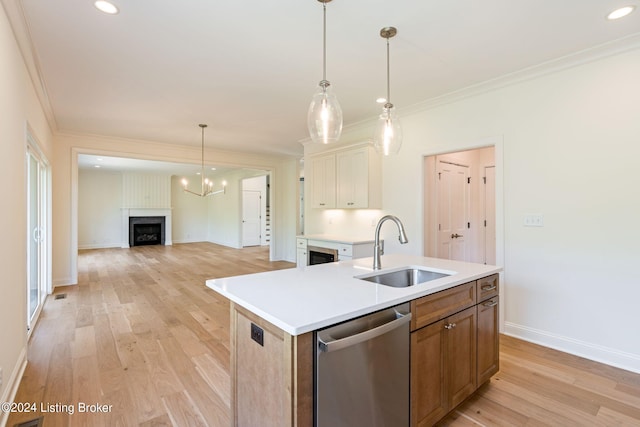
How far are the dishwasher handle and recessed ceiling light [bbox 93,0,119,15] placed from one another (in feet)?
8.24

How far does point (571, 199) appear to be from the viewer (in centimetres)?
281

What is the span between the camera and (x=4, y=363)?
2004mm

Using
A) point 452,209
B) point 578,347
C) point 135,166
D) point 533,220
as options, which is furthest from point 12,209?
point 135,166

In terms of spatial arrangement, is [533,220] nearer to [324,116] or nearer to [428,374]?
[428,374]

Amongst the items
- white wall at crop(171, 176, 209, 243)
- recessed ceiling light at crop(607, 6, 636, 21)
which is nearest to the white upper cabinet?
recessed ceiling light at crop(607, 6, 636, 21)

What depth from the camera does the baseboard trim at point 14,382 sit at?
1856 millimetres

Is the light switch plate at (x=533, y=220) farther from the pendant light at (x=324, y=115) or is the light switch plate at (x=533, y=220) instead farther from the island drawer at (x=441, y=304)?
the pendant light at (x=324, y=115)

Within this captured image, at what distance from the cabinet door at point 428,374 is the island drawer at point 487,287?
480 mm

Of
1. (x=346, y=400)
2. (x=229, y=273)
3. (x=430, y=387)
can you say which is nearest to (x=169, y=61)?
(x=346, y=400)

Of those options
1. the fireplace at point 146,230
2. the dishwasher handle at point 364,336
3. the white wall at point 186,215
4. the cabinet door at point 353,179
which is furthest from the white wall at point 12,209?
the white wall at point 186,215

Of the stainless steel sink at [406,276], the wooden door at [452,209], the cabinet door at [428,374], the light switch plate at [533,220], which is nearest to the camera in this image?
the cabinet door at [428,374]

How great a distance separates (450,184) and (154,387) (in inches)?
169

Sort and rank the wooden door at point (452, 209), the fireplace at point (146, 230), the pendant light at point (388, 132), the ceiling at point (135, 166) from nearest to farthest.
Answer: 1. the pendant light at point (388, 132)
2. the wooden door at point (452, 209)
3. the ceiling at point (135, 166)
4. the fireplace at point (146, 230)

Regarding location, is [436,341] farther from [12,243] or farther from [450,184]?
[450,184]
